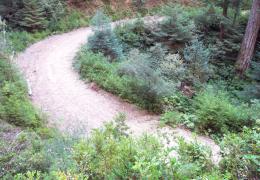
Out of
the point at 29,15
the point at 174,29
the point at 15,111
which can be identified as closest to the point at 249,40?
the point at 174,29

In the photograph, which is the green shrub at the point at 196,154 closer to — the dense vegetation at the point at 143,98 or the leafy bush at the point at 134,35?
the dense vegetation at the point at 143,98

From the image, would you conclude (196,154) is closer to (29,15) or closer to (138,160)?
(138,160)

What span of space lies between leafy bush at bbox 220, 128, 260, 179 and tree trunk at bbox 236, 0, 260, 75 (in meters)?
12.1

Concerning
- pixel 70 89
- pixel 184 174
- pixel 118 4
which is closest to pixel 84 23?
pixel 118 4

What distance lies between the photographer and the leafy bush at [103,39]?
13727mm

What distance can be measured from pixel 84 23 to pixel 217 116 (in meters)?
13.5

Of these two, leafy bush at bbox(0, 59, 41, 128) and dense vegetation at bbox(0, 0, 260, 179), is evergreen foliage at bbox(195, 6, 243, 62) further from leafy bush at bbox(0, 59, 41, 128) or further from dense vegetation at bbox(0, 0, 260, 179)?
leafy bush at bbox(0, 59, 41, 128)

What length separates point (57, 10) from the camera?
61.0 ft

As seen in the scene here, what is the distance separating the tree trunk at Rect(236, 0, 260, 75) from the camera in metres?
14.3

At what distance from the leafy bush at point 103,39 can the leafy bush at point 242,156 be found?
34.2ft

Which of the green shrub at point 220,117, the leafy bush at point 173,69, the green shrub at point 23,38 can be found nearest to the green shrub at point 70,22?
the green shrub at point 23,38

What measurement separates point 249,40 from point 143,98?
7992 mm

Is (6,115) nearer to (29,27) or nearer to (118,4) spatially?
(29,27)

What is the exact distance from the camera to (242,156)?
3.49m
